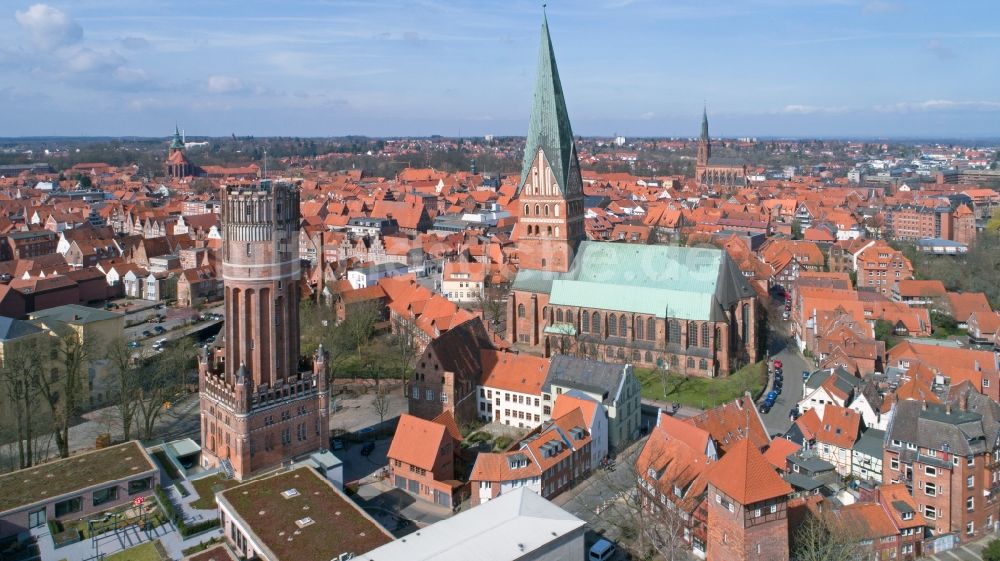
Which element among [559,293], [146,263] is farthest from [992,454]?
[146,263]

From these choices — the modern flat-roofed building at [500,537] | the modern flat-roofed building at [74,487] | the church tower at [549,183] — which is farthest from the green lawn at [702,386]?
the modern flat-roofed building at [74,487]

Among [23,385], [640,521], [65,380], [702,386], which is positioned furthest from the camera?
[702,386]

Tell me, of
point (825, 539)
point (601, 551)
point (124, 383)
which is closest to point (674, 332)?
point (825, 539)

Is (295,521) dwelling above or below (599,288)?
below

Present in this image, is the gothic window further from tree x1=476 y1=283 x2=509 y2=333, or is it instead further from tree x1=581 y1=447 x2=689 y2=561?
tree x1=581 y1=447 x2=689 y2=561

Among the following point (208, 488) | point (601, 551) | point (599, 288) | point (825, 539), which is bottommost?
point (601, 551)

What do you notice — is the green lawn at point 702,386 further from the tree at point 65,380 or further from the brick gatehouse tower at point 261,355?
the tree at point 65,380

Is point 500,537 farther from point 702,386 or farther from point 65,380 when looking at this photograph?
point 65,380
